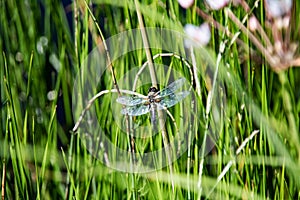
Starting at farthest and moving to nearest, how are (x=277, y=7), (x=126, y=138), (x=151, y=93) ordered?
(x=277, y=7) < (x=126, y=138) < (x=151, y=93)

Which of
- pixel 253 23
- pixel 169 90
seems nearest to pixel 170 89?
pixel 169 90

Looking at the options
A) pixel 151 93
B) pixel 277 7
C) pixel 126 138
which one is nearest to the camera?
pixel 151 93

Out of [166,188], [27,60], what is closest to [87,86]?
[27,60]

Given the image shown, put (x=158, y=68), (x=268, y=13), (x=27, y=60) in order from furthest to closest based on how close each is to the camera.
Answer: (x=27, y=60), (x=268, y=13), (x=158, y=68)

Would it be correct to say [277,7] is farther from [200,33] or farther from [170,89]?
[170,89]

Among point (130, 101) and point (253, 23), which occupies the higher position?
point (253, 23)

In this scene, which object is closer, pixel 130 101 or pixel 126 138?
pixel 130 101

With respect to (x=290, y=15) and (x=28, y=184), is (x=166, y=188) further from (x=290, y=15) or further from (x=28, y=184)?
(x=290, y=15)
